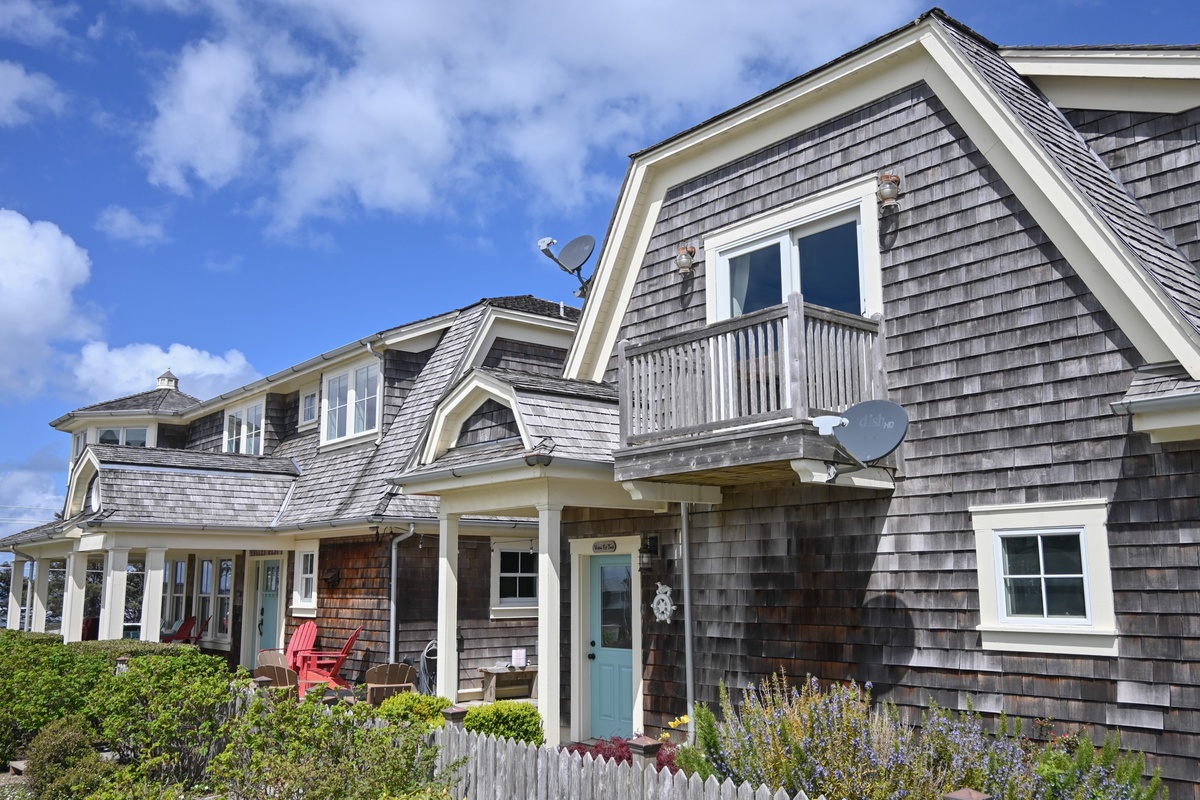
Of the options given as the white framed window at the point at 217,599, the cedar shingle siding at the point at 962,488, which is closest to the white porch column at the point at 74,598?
the white framed window at the point at 217,599

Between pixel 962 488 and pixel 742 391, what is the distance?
195cm

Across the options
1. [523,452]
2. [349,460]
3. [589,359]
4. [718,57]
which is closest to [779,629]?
[523,452]

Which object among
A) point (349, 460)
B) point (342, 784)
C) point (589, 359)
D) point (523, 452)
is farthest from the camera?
point (349, 460)

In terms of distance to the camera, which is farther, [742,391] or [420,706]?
[420,706]

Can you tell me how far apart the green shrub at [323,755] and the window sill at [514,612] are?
28.2ft

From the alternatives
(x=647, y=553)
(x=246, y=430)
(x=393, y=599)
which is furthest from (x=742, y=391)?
(x=246, y=430)

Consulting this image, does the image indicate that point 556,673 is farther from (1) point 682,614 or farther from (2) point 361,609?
(2) point 361,609

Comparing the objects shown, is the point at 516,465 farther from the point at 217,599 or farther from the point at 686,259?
the point at 217,599

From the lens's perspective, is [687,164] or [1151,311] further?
[687,164]

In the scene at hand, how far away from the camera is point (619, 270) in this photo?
11625 millimetres

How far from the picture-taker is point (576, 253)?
14297 millimetres

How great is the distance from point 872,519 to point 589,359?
454cm

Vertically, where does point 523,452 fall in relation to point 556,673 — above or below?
above

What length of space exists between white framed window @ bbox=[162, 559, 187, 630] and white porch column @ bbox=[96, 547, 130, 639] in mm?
6825
